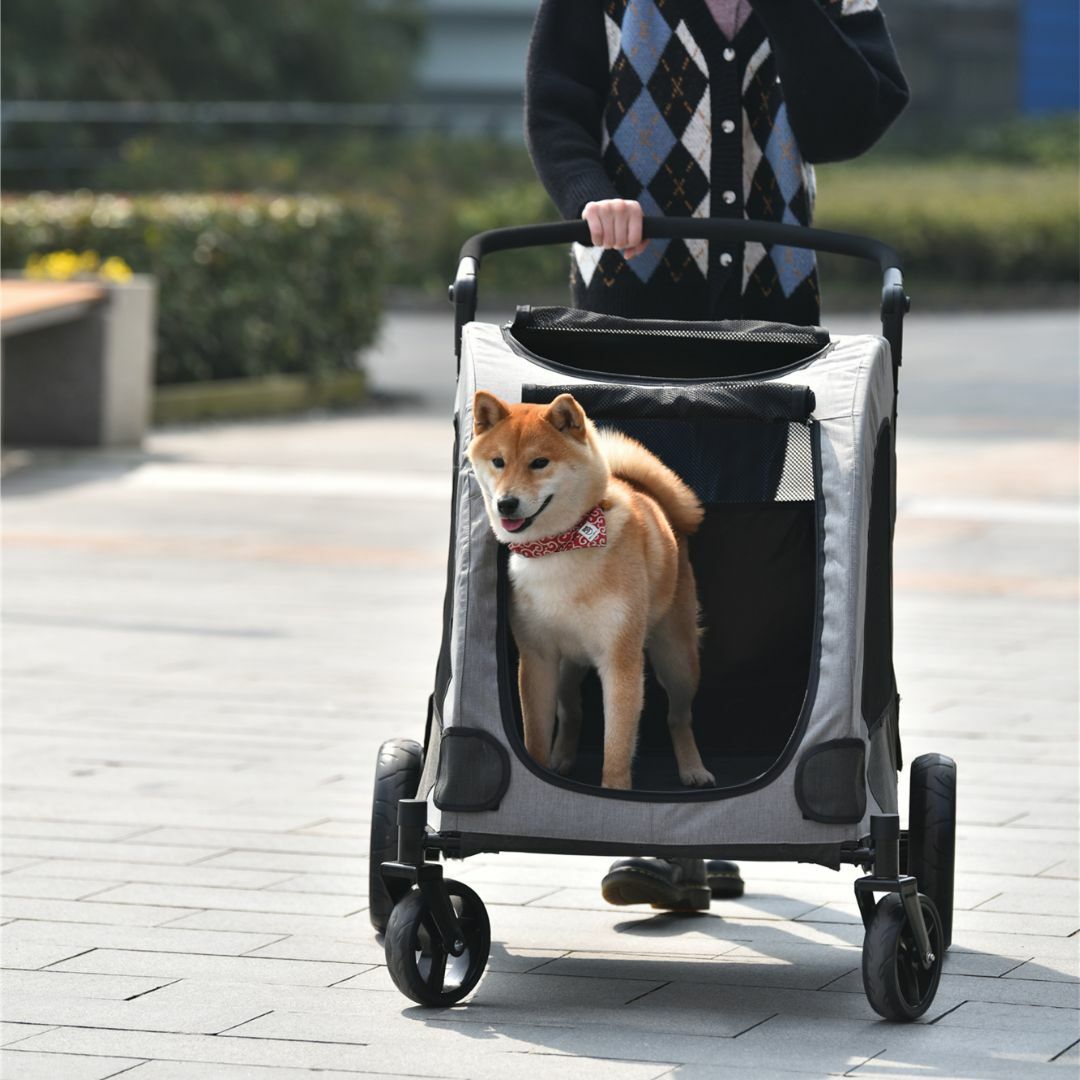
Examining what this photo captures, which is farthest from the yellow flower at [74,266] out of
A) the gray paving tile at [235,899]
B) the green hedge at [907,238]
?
the green hedge at [907,238]

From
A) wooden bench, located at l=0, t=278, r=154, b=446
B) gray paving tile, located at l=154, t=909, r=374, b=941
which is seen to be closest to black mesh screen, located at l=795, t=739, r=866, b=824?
gray paving tile, located at l=154, t=909, r=374, b=941

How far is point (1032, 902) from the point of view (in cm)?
424

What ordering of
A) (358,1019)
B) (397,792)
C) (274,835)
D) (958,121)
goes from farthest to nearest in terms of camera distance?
(958,121), (274,835), (397,792), (358,1019)

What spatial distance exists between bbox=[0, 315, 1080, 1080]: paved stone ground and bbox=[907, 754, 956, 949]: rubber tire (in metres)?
0.18

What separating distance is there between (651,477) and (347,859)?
4.32 feet

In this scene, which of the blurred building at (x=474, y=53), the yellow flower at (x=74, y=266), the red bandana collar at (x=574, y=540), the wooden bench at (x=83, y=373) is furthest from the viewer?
the blurred building at (x=474, y=53)

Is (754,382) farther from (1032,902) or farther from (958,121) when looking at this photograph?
(958,121)

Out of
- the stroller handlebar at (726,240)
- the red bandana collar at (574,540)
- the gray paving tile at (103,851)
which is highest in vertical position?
the stroller handlebar at (726,240)

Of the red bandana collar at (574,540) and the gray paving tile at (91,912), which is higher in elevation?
the red bandana collar at (574,540)

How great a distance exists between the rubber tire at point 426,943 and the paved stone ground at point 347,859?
1.7 inches

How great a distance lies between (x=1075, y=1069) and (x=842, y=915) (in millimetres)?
957

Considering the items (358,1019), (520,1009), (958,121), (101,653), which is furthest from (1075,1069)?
(958,121)

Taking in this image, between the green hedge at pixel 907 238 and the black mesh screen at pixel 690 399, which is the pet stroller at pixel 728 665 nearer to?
the black mesh screen at pixel 690 399

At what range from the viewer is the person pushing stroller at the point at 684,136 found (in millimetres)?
4086
